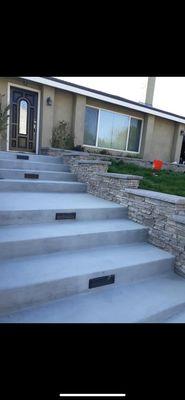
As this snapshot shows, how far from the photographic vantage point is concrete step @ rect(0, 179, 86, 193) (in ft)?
16.0

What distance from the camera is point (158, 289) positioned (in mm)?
3094

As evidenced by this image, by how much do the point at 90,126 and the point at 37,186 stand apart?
214 inches

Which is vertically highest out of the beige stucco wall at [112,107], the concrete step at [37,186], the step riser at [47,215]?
the beige stucco wall at [112,107]

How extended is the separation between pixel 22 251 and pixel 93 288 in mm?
957

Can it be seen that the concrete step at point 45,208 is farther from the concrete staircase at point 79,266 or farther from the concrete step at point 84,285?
the concrete step at point 84,285

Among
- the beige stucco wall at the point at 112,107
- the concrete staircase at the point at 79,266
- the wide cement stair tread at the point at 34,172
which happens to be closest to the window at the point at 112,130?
the beige stucco wall at the point at 112,107

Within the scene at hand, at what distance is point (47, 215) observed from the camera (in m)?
3.78

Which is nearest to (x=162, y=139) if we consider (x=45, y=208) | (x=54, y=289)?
(x=45, y=208)

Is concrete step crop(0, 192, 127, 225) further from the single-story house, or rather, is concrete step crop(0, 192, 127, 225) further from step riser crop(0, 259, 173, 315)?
the single-story house

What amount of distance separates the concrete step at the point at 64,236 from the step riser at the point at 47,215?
11cm

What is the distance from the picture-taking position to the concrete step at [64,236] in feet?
9.75
